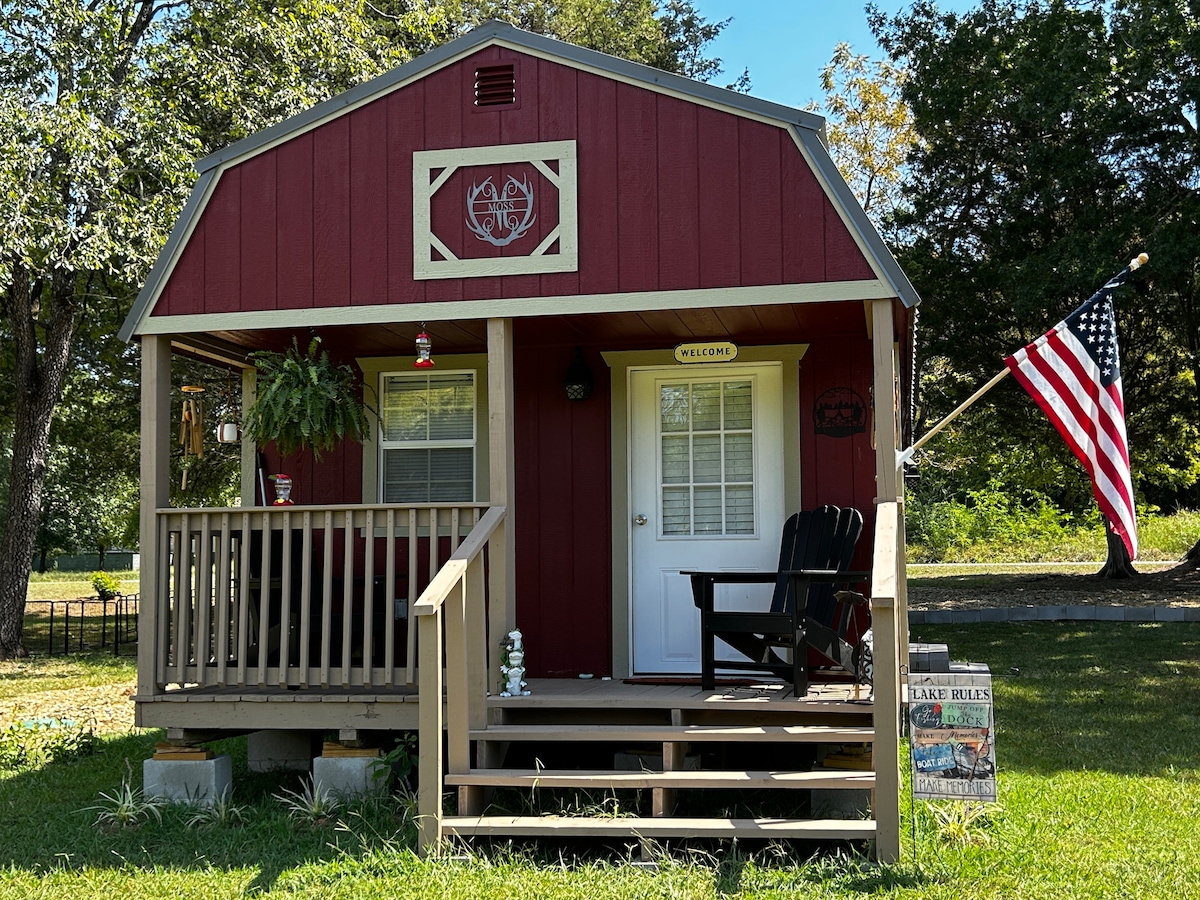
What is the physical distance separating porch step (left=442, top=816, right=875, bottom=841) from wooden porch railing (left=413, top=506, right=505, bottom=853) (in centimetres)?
18

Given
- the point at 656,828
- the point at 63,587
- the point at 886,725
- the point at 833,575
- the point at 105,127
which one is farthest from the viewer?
the point at 63,587

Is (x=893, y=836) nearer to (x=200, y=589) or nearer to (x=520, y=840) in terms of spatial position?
(x=520, y=840)

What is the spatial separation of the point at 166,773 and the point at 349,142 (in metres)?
3.39

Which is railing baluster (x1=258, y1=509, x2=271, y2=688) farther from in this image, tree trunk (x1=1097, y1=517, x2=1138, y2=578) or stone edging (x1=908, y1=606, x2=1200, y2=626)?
tree trunk (x1=1097, y1=517, x2=1138, y2=578)

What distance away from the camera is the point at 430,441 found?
741 cm

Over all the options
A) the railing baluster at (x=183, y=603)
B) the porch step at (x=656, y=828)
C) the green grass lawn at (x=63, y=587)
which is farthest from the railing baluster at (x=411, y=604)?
the green grass lawn at (x=63, y=587)

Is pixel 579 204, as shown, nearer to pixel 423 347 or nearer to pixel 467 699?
pixel 423 347

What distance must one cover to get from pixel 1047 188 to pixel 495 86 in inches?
398

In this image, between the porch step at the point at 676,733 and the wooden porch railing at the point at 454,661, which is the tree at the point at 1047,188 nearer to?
the porch step at the point at 676,733

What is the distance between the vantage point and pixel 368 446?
7410 millimetres

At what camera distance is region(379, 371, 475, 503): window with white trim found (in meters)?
7.38

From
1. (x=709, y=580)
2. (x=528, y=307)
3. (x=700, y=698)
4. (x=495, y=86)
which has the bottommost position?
(x=700, y=698)

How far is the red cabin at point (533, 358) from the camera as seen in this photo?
5.83 m

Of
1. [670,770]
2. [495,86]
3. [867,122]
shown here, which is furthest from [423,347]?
[867,122]
